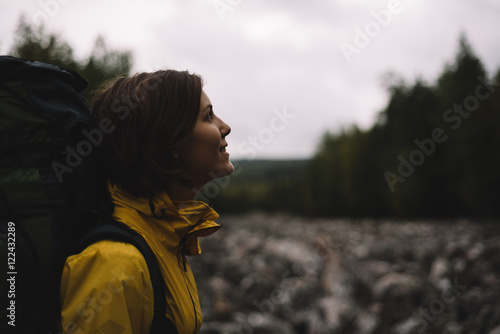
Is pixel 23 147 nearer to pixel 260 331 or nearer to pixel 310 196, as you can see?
pixel 260 331

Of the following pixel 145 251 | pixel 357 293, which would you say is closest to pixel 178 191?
pixel 145 251

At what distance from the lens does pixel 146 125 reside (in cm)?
169

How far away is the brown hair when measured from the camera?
1.70 metres

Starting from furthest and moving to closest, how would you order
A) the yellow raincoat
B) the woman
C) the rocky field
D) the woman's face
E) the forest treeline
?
1. the forest treeline
2. the rocky field
3. the woman's face
4. the woman
5. the yellow raincoat

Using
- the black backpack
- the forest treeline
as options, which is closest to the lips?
the black backpack

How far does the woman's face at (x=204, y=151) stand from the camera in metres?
1.80

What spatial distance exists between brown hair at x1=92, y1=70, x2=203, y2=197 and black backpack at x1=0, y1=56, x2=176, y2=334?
3.7 inches

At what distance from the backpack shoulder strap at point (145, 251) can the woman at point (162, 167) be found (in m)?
0.03

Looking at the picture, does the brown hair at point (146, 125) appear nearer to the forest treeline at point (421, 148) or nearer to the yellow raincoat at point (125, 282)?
the yellow raincoat at point (125, 282)

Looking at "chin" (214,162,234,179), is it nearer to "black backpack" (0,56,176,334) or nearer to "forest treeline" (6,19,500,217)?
"black backpack" (0,56,176,334)

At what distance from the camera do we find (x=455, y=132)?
2616 centimetres

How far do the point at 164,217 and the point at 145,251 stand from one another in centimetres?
26

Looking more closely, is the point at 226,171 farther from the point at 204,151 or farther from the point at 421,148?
the point at 421,148

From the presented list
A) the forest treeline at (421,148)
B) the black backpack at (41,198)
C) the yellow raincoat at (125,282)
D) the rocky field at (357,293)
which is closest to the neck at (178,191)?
the yellow raincoat at (125,282)
